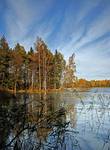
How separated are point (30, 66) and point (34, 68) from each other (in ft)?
3.26

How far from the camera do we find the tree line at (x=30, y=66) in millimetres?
57719

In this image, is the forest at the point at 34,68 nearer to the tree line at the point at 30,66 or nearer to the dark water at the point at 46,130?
the tree line at the point at 30,66

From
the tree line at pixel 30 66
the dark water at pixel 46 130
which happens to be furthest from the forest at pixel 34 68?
the dark water at pixel 46 130

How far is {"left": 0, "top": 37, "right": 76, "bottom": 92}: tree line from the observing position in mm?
57719

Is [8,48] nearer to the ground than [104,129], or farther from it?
farther from it

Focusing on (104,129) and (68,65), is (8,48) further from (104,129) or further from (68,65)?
(104,129)

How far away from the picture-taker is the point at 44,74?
63.0 m

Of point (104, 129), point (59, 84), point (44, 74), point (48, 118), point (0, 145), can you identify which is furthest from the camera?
point (59, 84)

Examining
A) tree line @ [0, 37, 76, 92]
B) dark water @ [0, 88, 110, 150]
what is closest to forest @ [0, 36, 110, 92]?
tree line @ [0, 37, 76, 92]

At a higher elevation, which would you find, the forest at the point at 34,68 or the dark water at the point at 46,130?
the forest at the point at 34,68

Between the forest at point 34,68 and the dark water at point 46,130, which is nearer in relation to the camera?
the dark water at point 46,130

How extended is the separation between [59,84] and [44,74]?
14089 mm

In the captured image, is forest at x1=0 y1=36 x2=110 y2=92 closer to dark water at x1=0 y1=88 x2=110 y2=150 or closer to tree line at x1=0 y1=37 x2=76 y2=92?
tree line at x1=0 y1=37 x2=76 y2=92

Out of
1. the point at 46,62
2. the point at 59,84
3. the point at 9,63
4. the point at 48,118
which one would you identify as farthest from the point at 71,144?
the point at 59,84
